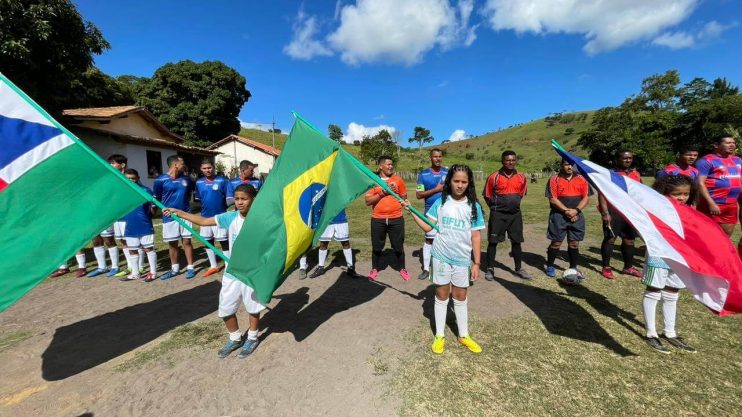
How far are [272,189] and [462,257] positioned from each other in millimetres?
2210

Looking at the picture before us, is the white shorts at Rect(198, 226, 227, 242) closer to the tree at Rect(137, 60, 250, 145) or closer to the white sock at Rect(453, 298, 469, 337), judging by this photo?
the white sock at Rect(453, 298, 469, 337)

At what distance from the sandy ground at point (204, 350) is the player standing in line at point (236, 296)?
17 cm

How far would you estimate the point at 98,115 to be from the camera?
16891 mm

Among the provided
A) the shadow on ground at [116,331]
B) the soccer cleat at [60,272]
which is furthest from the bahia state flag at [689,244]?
the soccer cleat at [60,272]

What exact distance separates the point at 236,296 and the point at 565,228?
18.6 feet

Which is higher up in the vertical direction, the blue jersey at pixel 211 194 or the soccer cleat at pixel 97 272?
the blue jersey at pixel 211 194

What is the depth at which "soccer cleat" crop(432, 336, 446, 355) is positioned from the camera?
3832mm

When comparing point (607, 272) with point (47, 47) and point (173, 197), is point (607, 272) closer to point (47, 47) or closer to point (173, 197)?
point (173, 197)

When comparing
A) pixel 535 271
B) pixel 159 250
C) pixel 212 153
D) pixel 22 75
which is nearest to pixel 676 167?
pixel 535 271

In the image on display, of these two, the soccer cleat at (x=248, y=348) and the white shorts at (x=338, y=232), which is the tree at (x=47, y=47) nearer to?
the white shorts at (x=338, y=232)

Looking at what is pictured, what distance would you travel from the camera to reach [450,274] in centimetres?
384

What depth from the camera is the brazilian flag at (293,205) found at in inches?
135

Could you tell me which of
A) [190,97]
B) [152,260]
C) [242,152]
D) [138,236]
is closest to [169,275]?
[152,260]

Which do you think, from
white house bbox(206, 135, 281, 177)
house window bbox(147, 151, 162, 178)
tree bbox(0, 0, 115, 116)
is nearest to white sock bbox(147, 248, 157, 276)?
tree bbox(0, 0, 115, 116)
